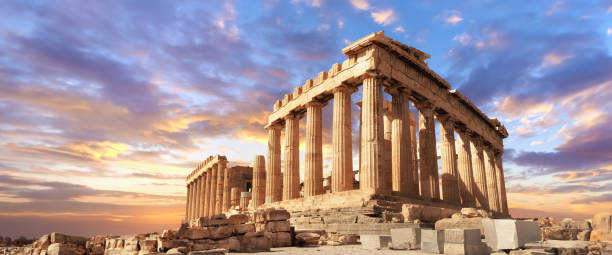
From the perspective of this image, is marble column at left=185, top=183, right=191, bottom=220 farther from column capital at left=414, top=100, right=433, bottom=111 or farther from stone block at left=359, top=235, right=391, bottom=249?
stone block at left=359, top=235, right=391, bottom=249

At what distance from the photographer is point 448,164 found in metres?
27.5

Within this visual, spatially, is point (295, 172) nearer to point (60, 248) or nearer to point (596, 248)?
point (60, 248)

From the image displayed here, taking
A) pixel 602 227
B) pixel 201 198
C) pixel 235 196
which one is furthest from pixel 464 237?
pixel 201 198

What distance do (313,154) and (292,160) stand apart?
3.22 metres

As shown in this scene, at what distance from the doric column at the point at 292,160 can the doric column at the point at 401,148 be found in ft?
23.9

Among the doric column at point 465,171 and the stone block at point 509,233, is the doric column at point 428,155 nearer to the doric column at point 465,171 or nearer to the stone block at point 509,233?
the doric column at point 465,171

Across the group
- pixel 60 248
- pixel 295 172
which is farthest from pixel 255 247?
pixel 295 172

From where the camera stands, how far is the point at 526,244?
10266mm

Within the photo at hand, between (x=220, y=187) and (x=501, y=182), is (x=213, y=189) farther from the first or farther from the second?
(x=501, y=182)

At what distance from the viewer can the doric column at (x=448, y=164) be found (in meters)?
26.4

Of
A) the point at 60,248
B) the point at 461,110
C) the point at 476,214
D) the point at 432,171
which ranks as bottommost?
the point at 60,248

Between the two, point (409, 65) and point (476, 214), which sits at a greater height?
point (409, 65)

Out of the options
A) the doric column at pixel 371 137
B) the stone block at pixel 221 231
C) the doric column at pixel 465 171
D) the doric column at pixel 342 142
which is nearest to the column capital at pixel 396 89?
the doric column at pixel 371 137

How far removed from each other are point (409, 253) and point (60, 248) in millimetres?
11520
